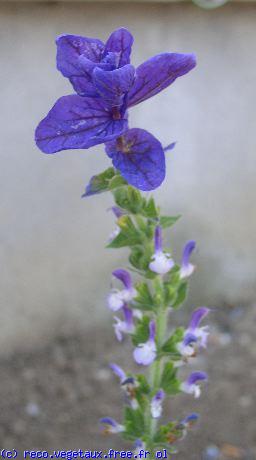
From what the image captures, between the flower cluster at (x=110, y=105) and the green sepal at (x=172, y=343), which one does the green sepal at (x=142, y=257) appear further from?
the flower cluster at (x=110, y=105)

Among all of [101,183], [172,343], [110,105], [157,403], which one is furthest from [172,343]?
[110,105]

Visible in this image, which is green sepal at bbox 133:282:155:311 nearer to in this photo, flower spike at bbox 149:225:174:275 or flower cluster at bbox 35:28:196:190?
flower spike at bbox 149:225:174:275

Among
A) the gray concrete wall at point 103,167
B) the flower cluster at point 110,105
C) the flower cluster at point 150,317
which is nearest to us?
the flower cluster at point 110,105

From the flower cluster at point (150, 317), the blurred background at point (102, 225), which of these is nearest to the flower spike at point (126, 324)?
the flower cluster at point (150, 317)

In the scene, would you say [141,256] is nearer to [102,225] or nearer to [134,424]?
[134,424]

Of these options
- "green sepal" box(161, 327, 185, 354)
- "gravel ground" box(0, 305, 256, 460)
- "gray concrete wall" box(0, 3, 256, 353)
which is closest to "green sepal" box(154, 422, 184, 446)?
"green sepal" box(161, 327, 185, 354)

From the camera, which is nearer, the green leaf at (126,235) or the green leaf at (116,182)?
the green leaf at (116,182)
